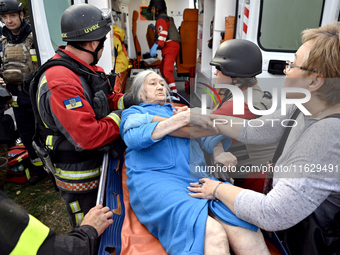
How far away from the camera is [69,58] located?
6.55 feet

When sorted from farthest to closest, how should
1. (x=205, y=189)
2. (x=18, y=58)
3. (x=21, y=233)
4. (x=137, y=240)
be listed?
(x=18, y=58) < (x=137, y=240) < (x=205, y=189) < (x=21, y=233)

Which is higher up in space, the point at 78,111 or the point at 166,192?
the point at 78,111

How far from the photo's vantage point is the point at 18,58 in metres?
3.34

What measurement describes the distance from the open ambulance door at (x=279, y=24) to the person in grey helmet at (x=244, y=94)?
4.10ft

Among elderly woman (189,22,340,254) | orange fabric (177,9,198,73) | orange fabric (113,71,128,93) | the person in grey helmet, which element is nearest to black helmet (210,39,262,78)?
the person in grey helmet

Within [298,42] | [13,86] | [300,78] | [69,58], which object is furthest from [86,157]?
[298,42]

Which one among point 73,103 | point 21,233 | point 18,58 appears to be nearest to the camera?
point 21,233

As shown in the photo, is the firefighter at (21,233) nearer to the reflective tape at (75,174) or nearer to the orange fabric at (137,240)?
the orange fabric at (137,240)

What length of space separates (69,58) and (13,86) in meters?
1.85

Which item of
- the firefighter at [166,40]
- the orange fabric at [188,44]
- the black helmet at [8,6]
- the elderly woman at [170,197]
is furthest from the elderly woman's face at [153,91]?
the orange fabric at [188,44]

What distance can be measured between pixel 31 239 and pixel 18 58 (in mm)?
3183

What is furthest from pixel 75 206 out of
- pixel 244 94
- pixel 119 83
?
pixel 119 83

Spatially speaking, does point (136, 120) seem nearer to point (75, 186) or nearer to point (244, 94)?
point (75, 186)

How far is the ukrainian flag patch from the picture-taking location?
5.82ft
